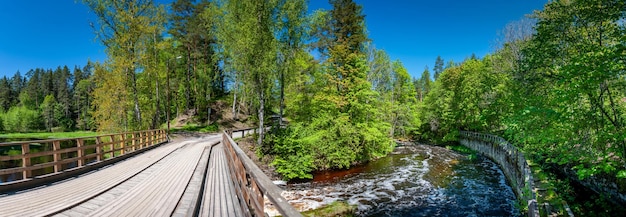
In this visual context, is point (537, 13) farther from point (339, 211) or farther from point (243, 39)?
point (243, 39)

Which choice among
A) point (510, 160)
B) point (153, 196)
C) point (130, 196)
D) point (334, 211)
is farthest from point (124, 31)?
point (510, 160)

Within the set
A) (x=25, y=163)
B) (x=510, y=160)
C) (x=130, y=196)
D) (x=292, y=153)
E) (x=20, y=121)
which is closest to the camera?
(x=130, y=196)

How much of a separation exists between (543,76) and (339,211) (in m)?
8.04

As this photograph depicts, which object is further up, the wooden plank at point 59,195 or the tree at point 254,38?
the tree at point 254,38

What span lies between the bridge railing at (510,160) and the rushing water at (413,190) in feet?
2.02

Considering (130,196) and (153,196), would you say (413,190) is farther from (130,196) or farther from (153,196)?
(130,196)

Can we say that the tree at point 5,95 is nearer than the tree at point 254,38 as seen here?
No

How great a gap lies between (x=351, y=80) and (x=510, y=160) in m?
10.1

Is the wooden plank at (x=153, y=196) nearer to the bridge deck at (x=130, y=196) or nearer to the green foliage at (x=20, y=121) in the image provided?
the bridge deck at (x=130, y=196)

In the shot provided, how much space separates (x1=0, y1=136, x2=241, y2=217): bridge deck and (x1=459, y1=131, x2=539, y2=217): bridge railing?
7592mm

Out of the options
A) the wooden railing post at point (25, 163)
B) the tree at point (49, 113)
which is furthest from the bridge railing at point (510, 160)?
the tree at point (49, 113)

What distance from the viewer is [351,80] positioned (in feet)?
62.8

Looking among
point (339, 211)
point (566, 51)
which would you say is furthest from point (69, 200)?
point (566, 51)

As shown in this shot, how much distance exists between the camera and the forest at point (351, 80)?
7.73 meters
